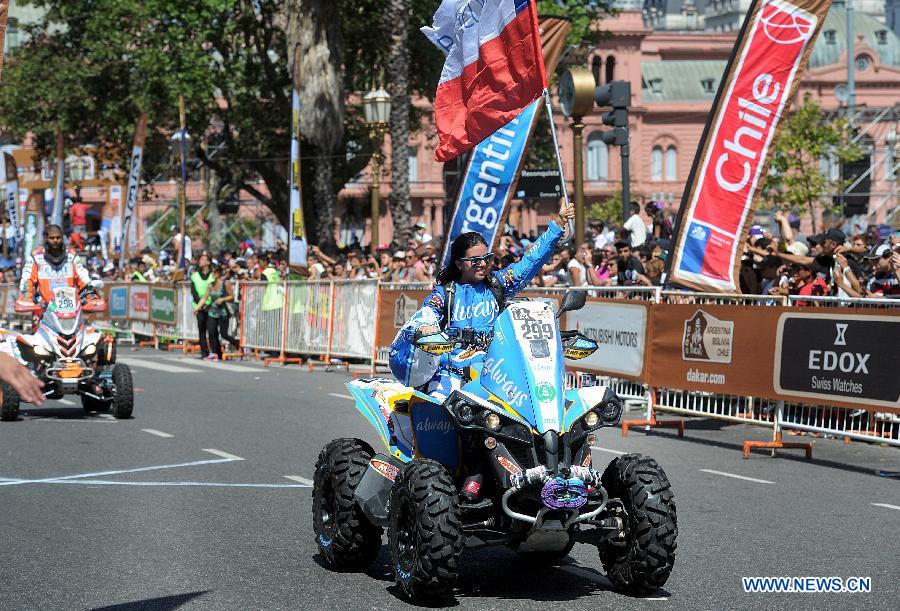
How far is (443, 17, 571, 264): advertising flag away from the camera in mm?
19344

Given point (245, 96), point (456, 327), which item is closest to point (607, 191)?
point (245, 96)

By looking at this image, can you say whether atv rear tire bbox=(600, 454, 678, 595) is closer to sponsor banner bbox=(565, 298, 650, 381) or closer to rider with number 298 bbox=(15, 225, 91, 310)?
sponsor banner bbox=(565, 298, 650, 381)

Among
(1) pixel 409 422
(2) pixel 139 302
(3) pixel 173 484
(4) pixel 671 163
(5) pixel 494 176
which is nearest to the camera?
(1) pixel 409 422

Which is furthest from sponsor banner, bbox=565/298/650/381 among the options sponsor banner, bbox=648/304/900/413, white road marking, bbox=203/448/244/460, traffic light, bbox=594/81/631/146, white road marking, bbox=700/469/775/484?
white road marking, bbox=203/448/244/460

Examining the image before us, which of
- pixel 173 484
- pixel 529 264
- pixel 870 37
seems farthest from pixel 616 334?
pixel 870 37

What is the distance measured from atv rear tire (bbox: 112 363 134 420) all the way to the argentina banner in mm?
5079

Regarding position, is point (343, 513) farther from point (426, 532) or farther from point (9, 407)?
point (9, 407)

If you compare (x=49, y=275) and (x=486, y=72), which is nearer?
(x=486, y=72)

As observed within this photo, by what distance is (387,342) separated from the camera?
74.6 ft

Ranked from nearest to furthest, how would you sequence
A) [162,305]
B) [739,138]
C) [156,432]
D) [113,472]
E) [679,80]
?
[113,472] → [156,432] → [739,138] → [162,305] → [679,80]

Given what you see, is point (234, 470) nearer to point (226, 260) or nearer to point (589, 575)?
point (589, 575)

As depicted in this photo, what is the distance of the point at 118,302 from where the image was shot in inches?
1421

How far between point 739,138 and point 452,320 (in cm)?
798

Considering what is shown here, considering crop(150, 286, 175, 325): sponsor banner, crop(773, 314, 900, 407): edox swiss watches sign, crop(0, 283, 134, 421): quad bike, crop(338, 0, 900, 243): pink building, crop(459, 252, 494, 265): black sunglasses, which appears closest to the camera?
crop(459, 252, 494, 265): black sunglasses
